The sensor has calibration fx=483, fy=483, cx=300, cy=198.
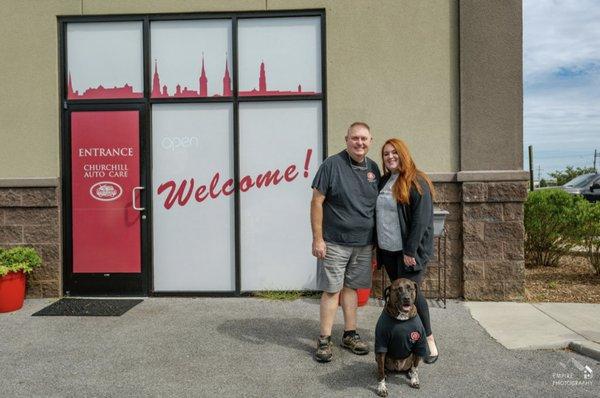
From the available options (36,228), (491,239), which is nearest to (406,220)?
(491,239)

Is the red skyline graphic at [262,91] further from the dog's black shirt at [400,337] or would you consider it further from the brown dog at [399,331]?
the dog's black shirt at [400,337]

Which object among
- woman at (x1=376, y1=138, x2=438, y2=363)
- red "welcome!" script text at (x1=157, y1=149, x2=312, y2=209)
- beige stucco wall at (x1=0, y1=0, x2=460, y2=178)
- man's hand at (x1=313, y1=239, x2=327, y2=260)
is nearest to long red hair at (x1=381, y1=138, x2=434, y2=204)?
woman at (x1=376, y1=138, x2=438, y2=363)

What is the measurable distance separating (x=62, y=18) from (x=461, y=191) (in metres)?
5.61

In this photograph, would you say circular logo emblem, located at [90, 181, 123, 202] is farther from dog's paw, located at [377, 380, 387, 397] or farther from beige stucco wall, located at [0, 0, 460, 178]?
dog's paw, located at [377, 380, 387, 397]

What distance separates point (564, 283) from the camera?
682 centimetres

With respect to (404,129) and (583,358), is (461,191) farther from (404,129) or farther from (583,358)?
(583,358)

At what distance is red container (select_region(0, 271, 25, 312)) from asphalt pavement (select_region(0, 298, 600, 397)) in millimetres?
140

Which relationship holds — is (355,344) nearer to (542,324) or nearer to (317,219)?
(317,219)

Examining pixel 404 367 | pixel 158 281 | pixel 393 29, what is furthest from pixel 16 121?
pixel 404 367

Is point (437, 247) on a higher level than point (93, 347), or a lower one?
higher

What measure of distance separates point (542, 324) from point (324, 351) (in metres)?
2.48

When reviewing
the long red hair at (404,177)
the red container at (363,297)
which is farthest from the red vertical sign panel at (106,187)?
the long red hair at (404,177)

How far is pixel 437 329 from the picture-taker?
5004mm

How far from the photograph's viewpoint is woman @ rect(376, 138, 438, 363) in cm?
393
